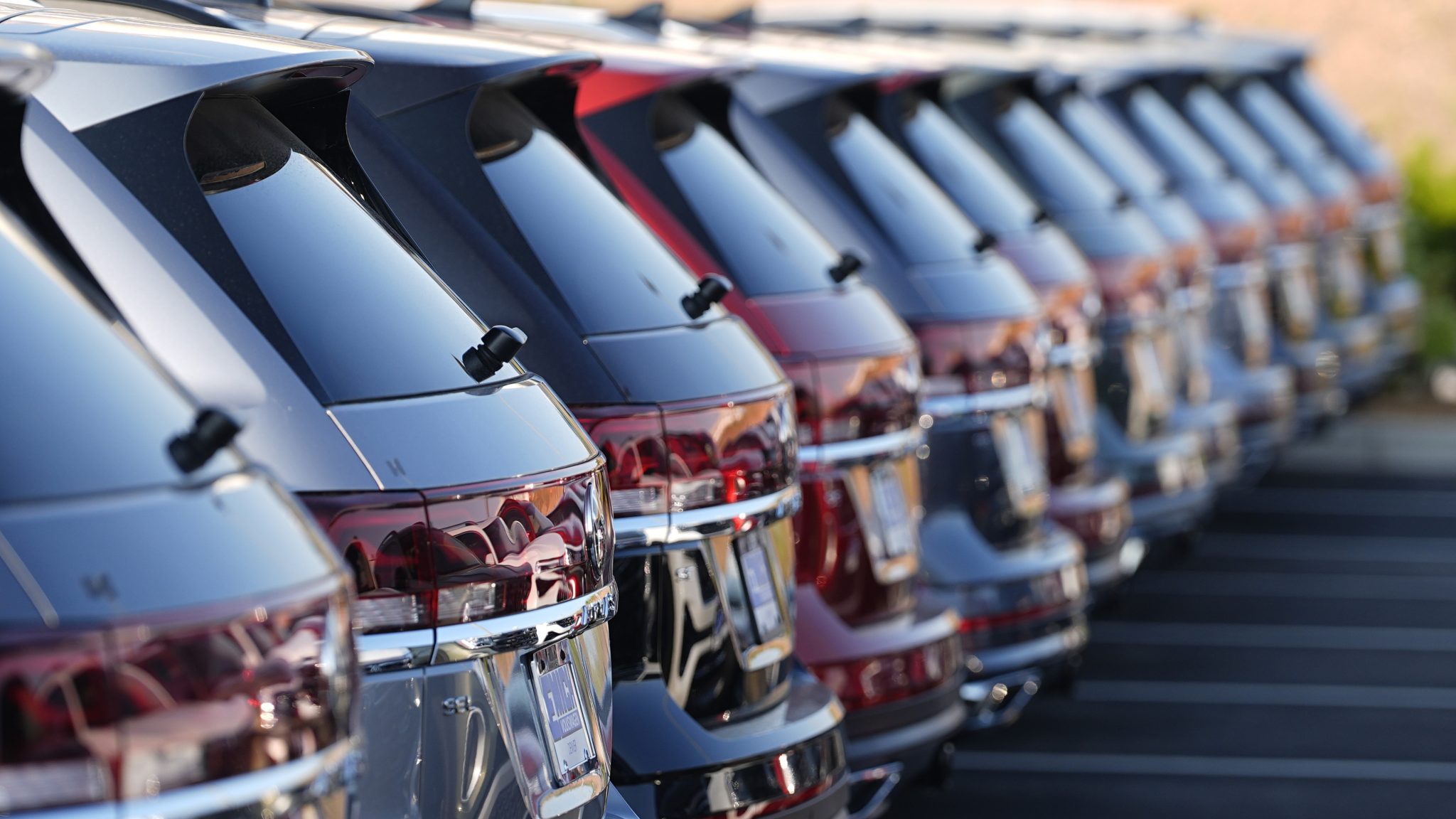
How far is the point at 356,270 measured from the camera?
3656mm

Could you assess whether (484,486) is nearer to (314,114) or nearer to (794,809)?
(314,114)

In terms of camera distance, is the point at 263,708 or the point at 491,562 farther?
the point at 491,562

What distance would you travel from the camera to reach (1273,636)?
10.8 meters

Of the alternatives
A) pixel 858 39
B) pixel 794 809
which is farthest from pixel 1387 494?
pixel 794 809

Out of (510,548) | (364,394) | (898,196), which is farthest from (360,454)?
(898,196)

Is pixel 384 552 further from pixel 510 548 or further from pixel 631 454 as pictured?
pixel 631 454

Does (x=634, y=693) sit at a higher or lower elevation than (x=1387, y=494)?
higher

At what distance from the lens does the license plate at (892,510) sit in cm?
577

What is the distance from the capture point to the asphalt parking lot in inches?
308

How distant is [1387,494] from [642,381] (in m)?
12.0

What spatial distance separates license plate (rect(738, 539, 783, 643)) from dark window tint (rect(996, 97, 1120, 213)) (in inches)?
193

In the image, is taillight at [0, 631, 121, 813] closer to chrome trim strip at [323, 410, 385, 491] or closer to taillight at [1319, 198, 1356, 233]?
chrome trim strip at [323, 410, 385, 491]

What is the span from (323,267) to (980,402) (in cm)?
359

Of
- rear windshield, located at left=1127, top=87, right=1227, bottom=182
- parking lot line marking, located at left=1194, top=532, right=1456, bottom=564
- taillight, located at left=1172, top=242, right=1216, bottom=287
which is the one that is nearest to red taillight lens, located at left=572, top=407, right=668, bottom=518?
taillight, located at left=1172, top=242, right=1216, bottom=287
